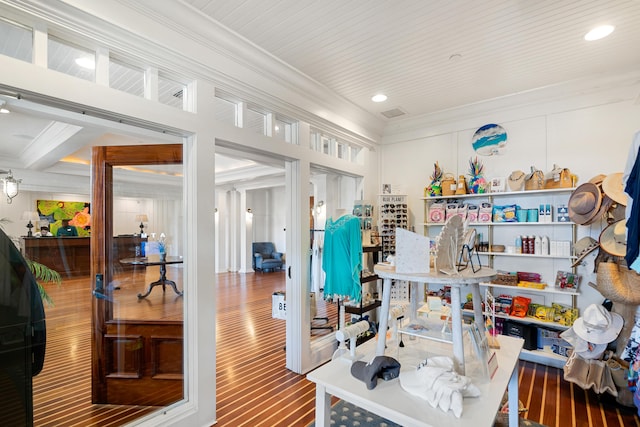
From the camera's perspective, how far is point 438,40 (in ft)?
8.20

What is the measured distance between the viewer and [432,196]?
405 cm

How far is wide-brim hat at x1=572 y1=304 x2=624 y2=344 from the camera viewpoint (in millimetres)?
2551

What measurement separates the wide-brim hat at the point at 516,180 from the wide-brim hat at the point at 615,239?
36.5 inches

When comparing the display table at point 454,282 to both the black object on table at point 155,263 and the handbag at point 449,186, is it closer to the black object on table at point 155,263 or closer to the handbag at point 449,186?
the black object on table at point 155,263

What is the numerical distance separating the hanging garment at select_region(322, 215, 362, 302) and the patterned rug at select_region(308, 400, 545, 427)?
1.09 metres

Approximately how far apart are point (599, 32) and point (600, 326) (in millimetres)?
2372

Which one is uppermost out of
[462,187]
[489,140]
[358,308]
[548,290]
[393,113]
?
[393,113]

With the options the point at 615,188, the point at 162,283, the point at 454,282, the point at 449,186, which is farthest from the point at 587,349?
the point at 162,283

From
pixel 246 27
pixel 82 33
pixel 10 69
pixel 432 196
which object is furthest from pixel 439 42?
pixel 10 69

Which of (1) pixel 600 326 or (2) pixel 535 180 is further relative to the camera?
(2) pixel 535 180

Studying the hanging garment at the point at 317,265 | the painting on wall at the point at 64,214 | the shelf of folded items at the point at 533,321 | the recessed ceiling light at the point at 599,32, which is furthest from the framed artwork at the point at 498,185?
the painting on wall at the point at 64,214

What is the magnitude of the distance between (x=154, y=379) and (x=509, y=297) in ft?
12.3

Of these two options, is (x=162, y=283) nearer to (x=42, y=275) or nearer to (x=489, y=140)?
(x=42, y=275)

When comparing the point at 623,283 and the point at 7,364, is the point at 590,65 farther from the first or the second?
the point at 7,364
